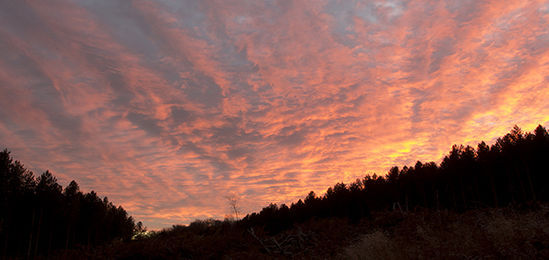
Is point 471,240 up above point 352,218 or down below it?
below

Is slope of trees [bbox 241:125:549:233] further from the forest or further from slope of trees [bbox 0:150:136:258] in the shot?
slope of trees [bbox 0:150:136:258]

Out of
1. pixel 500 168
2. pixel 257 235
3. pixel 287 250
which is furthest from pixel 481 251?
pixel 500 168

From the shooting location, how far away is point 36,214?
56781mm

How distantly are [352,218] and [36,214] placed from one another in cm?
6145

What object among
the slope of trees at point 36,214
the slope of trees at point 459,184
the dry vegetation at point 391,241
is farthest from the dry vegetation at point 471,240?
the slope of trees at point 36,214

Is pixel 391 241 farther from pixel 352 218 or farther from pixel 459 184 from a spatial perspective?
pixel 459 184

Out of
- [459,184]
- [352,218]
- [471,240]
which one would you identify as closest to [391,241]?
[471,240]

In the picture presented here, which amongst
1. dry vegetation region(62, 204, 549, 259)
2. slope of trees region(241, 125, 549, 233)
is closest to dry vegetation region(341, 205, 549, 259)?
dry vegetation region(62, 204, 549, 259)

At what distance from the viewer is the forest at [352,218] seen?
13344 mm

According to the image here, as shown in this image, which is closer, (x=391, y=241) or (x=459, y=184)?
(x=391, y=241)

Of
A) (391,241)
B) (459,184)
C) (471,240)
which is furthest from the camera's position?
(459,184)

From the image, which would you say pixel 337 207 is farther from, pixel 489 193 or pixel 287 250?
pixel 287 250

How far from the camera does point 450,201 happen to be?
6344cm

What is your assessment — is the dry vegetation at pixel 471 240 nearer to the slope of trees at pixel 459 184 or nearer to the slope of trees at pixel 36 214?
the slope of trees at pixel 459 184
